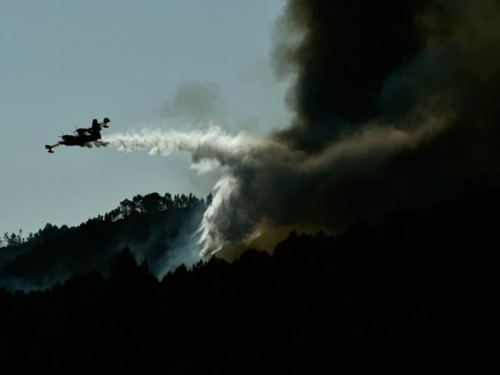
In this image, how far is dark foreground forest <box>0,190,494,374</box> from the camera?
138375mm

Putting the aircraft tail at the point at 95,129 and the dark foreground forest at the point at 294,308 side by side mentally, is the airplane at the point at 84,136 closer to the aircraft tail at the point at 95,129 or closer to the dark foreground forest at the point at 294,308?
the aircraft tail at the point at 95,129

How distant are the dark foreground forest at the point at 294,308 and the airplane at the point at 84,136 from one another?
26917 mm

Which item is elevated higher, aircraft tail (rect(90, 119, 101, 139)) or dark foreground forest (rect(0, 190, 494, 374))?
aircraft tail (rect(90, 119, 101, 139))

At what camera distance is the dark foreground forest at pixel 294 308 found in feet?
454

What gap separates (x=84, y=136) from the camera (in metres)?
178

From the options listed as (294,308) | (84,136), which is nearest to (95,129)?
(84,136)

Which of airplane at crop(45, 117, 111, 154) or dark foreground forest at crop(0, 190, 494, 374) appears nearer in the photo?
dark foreground forest at crop(0, 190, 494, 374)

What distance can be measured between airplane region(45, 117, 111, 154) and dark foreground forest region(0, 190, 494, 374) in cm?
2692

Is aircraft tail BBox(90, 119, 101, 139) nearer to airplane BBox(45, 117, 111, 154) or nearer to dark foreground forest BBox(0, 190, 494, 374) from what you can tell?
airplane BBox(45, 117, 111, 154)

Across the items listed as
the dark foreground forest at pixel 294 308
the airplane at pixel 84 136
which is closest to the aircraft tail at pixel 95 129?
the airplane at pixel 84 136

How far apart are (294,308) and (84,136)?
1676 inches

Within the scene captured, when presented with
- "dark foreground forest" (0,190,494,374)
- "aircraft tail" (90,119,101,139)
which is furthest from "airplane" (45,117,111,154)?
"dark foreground forest" (0,190,494,374)

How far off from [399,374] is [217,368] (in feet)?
93.2

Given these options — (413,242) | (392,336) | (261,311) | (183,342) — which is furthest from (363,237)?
(392,336)
